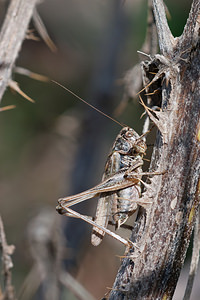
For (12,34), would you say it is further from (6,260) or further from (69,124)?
(69,124)

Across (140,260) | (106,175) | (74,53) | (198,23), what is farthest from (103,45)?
(140,260)

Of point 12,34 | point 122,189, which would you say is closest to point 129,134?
point 122,189

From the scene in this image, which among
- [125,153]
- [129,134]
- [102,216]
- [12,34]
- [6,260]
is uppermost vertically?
[12,34]

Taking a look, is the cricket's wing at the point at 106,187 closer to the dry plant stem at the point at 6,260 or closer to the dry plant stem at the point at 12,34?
the dry plant stem at the point at 6,260

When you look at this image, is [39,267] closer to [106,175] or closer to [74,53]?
[106,175]

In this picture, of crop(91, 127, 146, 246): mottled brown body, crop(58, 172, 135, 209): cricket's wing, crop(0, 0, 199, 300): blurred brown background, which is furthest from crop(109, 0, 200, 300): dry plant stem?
crop(0, 0, 199, 300): blurred brown background
